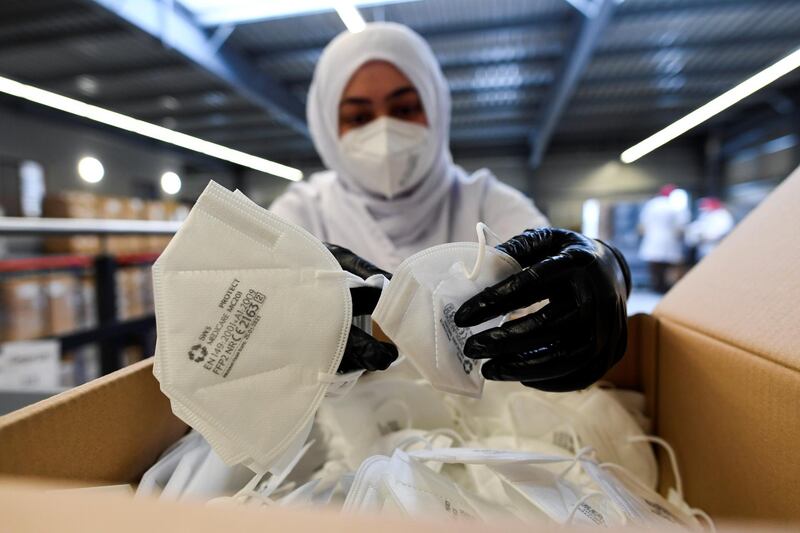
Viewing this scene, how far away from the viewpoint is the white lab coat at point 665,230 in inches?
244

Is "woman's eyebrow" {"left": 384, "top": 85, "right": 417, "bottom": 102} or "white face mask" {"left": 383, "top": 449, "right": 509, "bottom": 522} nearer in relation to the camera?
"white face mask" {"left": 383, "top": 449, "right": 509, "bottom": 522}

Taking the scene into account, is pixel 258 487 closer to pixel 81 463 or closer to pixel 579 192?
pixel 81 463

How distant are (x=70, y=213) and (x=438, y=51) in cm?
390

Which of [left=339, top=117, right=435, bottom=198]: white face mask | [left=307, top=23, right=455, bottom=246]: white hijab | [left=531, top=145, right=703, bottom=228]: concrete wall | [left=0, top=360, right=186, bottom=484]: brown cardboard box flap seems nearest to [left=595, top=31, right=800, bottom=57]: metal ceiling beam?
[left=307, top=23, right=455, bottom=246]: white hijab

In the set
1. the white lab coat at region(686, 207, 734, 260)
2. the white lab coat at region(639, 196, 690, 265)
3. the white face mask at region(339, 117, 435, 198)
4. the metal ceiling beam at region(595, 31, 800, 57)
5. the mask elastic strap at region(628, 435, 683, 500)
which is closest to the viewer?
the mask elastic strap at region(628, 435, 683, 500)

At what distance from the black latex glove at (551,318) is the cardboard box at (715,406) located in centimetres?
14

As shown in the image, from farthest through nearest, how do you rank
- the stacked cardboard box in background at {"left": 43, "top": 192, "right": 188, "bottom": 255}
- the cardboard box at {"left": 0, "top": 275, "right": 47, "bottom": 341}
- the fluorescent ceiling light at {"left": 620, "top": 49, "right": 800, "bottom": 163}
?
→ the fluorescent ceiling light at {"left": 620, "top": 49, "right": 800, "bottom": 163}
the stacked cardboard box in background at {"left": 43, "top": 192, "right": 188, "bottom": 255}
the cardboard box at {"left": 0, "top": 275, "right": 47, "bottom": 341}

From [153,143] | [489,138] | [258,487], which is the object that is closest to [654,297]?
[489,138]

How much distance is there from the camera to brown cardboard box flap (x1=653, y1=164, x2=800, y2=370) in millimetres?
445

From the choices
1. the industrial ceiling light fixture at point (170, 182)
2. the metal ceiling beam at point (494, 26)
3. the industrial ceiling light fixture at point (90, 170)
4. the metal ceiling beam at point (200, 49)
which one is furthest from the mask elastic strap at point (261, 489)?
the industrial ceiling light fixture at point (170, 182)

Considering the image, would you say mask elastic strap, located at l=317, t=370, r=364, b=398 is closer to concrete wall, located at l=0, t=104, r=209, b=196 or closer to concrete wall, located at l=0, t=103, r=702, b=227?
concrete wall, located at l=0, t=104, r=209, b=196

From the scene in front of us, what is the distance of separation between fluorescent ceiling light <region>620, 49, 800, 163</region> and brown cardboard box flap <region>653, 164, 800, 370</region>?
15.9 ft

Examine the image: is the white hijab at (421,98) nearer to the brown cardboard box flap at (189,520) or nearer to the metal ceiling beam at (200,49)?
the brown cardboard box flap at (189,520)

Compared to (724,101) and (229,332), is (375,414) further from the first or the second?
(724,101)
